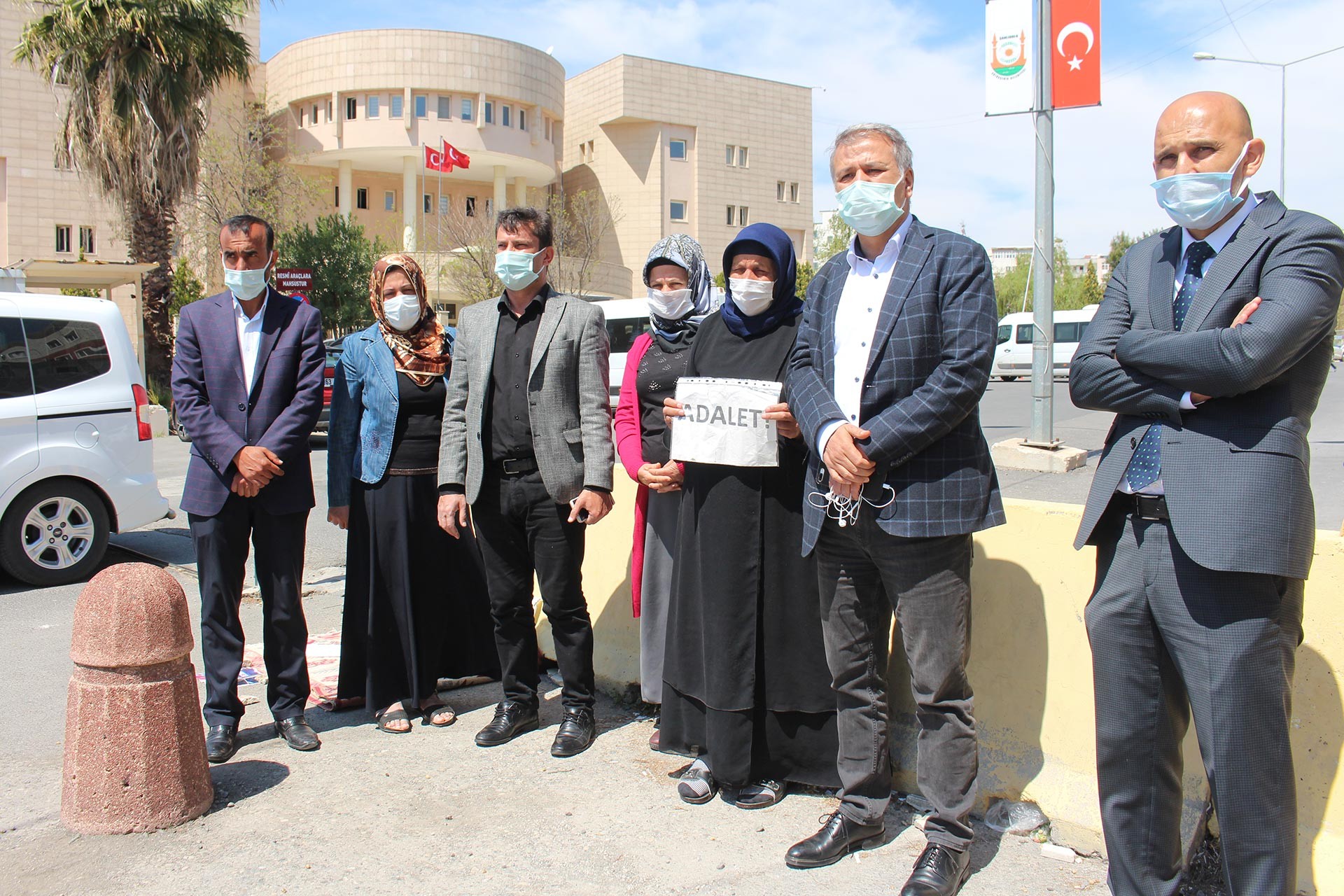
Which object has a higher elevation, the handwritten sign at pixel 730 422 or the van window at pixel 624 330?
the van window at pixel 624 330

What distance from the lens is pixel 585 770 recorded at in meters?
3.98

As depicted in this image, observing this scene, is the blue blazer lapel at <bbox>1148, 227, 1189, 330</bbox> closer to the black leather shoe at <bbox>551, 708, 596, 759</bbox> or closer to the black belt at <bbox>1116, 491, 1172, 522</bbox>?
the black belt at <bbox>1116, 491, 1172, 522</bbox>

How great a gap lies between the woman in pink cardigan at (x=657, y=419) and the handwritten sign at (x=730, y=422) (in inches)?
19.5

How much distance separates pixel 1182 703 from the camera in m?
2.70

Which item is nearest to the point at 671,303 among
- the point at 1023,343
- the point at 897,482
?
the point at 897,482

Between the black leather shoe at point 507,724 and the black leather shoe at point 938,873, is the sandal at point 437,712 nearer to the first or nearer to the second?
the black leather shoe at point 507,724

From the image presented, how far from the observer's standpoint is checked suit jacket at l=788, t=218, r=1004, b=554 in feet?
9.66

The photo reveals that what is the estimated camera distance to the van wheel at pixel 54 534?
24.0 ft

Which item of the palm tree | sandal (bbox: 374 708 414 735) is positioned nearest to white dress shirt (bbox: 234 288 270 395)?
sandal (bbox: 374 708 414 735)

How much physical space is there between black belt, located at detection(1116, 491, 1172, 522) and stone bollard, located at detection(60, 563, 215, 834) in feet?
10.4

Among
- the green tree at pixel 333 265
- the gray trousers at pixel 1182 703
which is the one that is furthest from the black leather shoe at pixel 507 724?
the green tree at pixel 333 265

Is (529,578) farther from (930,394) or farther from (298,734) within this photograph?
(930,394)

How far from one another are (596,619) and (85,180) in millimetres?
21260

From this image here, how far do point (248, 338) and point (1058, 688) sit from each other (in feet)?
11.7
